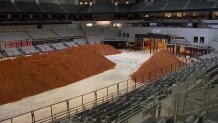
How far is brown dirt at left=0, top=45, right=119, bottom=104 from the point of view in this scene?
1875 centimetres

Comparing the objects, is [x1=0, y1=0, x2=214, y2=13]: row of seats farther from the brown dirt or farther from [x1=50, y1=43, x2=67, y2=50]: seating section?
the brown dirt

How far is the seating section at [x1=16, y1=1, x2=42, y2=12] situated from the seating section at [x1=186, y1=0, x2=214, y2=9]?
90.3 feet

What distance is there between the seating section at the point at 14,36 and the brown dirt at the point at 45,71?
1381 cm

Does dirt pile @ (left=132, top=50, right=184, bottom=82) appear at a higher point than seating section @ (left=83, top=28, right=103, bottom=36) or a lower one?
lower

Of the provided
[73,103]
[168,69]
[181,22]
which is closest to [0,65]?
[73,103]

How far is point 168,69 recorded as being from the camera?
987 inches

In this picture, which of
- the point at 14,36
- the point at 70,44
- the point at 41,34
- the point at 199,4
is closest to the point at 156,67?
the point at 70,44

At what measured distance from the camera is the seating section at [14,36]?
124 feet

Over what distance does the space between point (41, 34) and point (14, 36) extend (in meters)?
4.73

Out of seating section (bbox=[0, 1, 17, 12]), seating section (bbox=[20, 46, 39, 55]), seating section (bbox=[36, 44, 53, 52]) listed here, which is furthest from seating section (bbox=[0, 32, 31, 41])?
seating section (bbox=[0, 1, 17, 12])

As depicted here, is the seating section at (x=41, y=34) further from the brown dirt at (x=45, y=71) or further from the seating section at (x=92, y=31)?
the brown dirt at (x=45, y=71)

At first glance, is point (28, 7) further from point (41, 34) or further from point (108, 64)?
point (108, 64)

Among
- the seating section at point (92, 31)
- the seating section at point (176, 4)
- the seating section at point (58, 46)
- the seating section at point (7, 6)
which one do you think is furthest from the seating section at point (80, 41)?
the seating section at point (176, 4)

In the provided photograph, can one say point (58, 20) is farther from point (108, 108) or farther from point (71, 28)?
point (108, 108)
